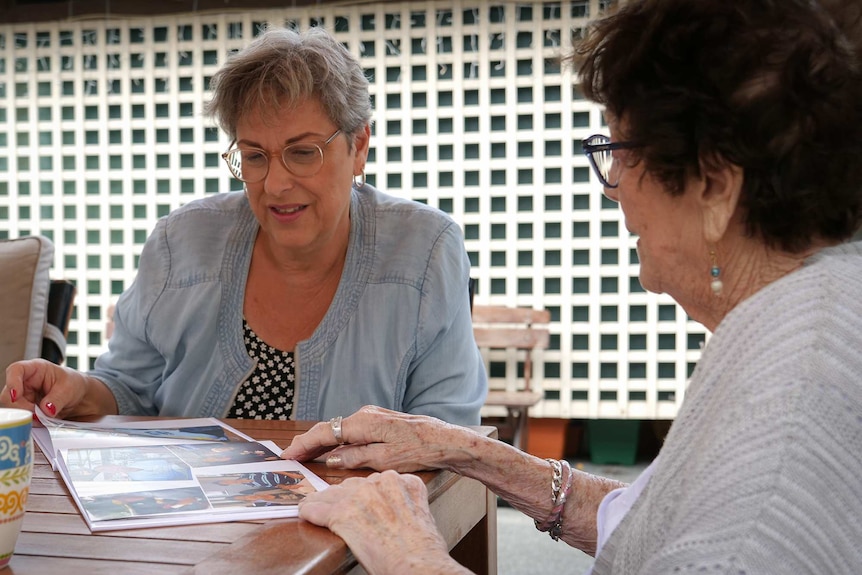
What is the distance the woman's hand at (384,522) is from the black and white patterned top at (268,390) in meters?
0.84

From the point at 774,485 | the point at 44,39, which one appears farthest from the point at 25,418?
the point at 44,39

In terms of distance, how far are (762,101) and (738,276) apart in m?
0.20

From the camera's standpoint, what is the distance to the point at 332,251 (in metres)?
2.05

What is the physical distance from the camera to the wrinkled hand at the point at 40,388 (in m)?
1.67

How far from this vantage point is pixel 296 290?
79.8 inches

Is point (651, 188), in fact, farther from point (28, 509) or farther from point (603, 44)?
point (28, 509)

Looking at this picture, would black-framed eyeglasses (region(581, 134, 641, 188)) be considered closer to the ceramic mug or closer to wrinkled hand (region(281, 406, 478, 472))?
wrinkled hand (region(281, 406, 478, 472))

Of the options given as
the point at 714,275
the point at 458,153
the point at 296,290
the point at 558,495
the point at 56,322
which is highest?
the point at 458,153

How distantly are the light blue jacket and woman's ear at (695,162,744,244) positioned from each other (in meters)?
0.93

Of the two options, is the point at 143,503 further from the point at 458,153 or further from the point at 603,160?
the point at 458,153

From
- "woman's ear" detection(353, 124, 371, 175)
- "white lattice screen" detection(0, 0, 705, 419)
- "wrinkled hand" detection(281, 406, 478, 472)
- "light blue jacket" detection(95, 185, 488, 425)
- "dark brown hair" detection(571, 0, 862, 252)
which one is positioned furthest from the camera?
"white lattice screen" detection(0, 0, 705, 419)

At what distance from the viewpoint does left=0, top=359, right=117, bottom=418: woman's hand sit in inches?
66.0

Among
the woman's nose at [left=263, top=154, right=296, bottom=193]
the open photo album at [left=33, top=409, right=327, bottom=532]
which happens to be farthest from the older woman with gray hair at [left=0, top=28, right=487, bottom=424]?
the open photo album at [left=33, top=409, right=327, bottom=532]

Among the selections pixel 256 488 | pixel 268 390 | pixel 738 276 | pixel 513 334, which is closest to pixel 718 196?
pixel 738 276
